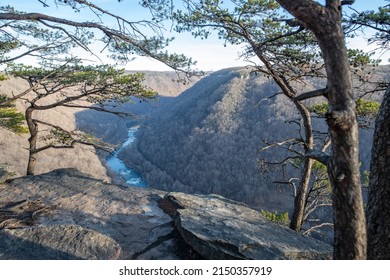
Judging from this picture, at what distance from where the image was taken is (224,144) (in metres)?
60.3

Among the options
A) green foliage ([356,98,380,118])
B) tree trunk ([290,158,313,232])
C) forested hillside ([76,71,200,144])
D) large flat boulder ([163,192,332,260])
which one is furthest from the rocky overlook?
green foliage ([356,98,380,118])

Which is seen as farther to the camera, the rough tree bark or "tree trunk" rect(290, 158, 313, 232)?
"tree trunk" rect(290, 158, 313, 232)

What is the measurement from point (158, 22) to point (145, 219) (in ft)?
11.7

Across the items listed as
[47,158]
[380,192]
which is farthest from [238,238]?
[47,158]

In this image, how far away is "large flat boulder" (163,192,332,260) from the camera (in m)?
3.91

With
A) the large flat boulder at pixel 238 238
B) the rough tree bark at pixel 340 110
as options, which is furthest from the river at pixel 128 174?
the rough tree bark at pixel 340 110

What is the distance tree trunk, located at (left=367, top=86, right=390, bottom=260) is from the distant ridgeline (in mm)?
34701

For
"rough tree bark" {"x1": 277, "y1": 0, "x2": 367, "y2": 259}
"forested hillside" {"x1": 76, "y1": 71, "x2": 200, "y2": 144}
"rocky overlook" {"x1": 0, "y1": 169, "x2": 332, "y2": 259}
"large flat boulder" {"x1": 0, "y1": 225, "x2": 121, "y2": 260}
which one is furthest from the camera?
"forested hillside" {"x1": 76, "y1": 71, "x2": 200, "y2": 144}

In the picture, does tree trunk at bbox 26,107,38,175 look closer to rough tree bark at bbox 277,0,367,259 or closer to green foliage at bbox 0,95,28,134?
green foliage at bbox 0,95,28,134

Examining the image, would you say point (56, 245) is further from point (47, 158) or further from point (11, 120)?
point (47, 158)

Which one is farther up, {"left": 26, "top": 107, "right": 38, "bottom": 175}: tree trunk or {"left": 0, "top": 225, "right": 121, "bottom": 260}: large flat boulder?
{"left": 26, "top": 107, "right": 38, "bottom": 175}: tree trunk
